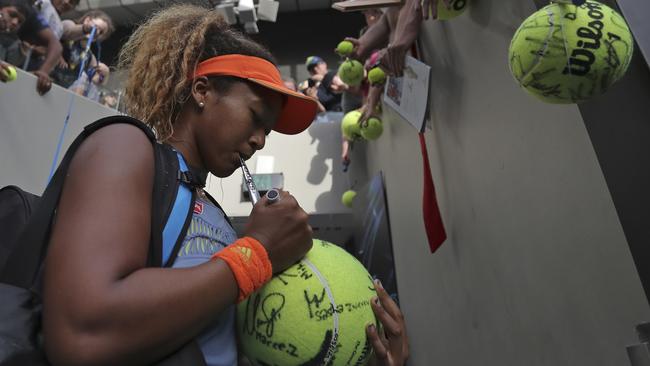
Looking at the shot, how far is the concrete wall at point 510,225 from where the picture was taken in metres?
0.67

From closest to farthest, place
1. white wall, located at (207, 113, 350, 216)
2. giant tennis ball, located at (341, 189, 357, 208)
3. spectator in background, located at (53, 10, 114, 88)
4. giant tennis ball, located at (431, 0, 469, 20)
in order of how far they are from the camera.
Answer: giant tennis ball, located at (431, 0, 469, 20) < spectator in background, located at (53, 10, 114, 88) < giant tennis ball, located at (341, 189, 357, 208) < white wall, located at (207, 113, 350, 216)

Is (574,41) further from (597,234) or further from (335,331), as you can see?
(335,331)

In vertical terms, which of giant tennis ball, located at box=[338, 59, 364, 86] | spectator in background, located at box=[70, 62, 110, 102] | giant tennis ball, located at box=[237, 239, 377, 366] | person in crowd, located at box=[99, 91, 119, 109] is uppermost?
giant tennis ball, located at box=[237, 239, 377, 366]

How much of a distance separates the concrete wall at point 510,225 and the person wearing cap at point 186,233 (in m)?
0.32

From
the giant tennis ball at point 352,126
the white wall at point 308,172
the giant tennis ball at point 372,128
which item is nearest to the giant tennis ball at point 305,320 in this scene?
the giant tennis ball at point 372,128

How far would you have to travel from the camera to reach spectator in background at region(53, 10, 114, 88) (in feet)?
9.20

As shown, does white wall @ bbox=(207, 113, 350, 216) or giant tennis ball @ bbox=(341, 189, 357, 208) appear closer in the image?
giant tennis ball @ bbox=(341, 189, 357, 208)

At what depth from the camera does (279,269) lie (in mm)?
612

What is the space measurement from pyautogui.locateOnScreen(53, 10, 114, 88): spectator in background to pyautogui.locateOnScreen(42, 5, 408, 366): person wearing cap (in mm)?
2384

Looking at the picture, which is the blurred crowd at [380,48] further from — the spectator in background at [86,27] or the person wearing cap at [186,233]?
the spectator in background at [86,27]

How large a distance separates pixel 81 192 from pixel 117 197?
0.14ft

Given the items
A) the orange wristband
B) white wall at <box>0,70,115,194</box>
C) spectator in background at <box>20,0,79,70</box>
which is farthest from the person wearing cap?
spectator in background at <box>20,0,79,70</box>

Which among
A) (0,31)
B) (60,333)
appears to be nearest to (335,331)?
(60,333)

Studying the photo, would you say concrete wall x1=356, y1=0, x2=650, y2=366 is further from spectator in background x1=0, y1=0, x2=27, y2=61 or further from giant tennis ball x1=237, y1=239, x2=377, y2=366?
spectator in background x1=0, y1=0, x2=27, y2=61
